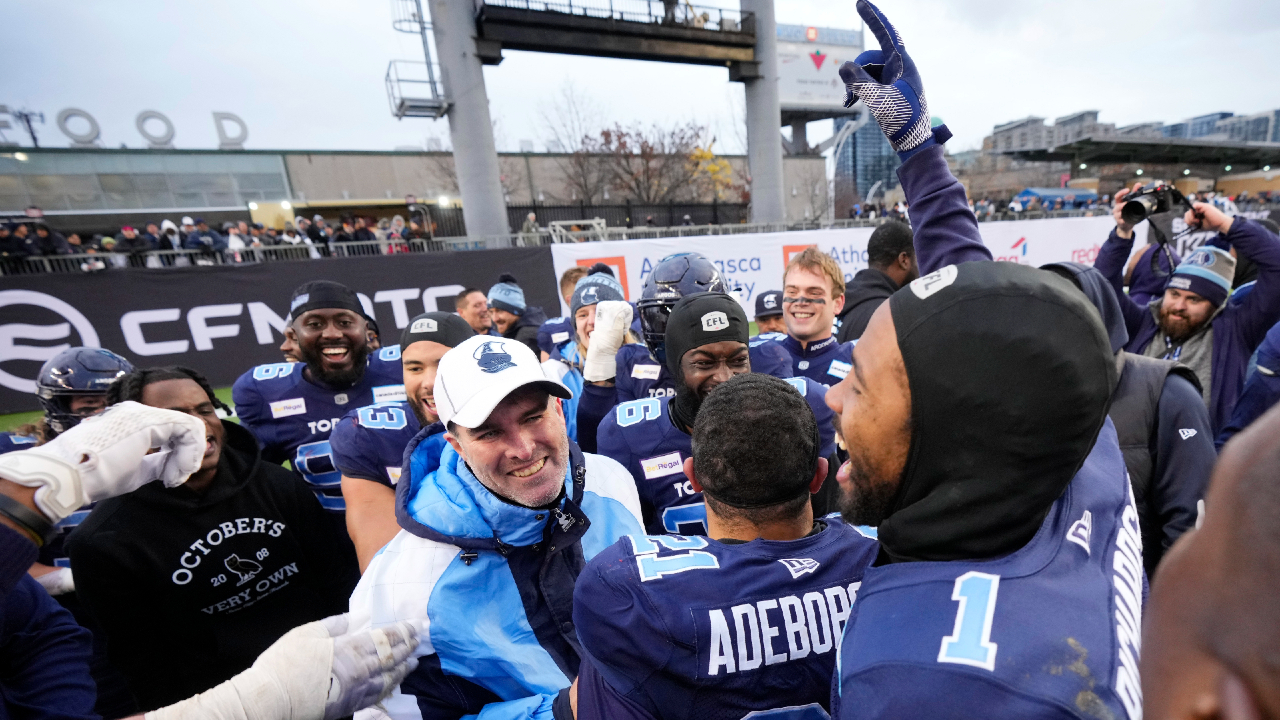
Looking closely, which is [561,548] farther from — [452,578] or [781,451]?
[781,451]

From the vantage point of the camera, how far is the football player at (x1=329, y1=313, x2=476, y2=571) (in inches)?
110

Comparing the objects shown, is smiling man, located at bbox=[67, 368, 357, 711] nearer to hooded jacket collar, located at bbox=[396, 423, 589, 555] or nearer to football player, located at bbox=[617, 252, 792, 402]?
hooded jacket collar, located at bbox=[396, 423, 589, 555]

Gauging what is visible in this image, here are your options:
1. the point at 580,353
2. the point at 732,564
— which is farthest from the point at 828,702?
the point at 580,353

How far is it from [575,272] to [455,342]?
397cm

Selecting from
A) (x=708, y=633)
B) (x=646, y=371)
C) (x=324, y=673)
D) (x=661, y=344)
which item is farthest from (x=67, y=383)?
(x=708, y=633)

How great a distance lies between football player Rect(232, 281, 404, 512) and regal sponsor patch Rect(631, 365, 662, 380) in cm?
220

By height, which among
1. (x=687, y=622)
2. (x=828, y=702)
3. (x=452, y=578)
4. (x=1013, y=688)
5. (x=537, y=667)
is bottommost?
(x=537, y=667)

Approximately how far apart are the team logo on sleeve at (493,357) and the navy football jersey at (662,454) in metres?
0.84

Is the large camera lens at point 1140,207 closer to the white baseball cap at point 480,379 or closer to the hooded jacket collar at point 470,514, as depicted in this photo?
the white baseball cap at point 480,379

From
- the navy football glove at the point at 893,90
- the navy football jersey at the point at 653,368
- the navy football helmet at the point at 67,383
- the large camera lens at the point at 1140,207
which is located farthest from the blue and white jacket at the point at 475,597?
the large camera lens at the point at 1140,207

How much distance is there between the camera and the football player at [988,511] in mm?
741

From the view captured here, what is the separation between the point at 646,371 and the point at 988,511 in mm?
2799

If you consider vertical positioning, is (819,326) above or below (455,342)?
below

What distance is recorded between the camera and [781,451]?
4.68ft
